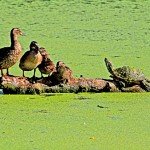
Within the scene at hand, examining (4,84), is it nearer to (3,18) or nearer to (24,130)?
(24,130)

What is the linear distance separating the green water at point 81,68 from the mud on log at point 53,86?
9 cm

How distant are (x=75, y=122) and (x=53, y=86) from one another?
1036 mm

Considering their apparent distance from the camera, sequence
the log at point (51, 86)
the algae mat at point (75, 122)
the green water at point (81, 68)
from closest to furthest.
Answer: the algae mat at point (75, 122) → the green water at point (81, 68) → the log at point (51, 86)

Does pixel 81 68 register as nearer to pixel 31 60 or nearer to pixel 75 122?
pixel 31 60

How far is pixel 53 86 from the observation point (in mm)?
6125

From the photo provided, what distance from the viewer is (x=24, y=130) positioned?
4902mm

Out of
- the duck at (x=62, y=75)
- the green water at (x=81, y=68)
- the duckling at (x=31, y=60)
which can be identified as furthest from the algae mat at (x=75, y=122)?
the duckling at (x=31, y=60)

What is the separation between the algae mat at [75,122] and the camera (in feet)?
15.1

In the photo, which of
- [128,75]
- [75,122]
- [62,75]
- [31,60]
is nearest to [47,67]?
[31,60]

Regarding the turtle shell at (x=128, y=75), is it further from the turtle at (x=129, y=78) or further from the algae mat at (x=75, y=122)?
the algae mat at (x=75, y=122)

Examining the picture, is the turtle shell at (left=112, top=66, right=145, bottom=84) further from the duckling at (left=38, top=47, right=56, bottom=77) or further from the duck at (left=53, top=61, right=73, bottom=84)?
the duckling at (left=38, top=47, right=56, bottom=77)

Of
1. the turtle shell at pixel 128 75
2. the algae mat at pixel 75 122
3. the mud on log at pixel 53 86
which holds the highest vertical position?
the turtle shell at pixel 128 75

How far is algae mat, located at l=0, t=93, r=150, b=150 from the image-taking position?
15.1 feet

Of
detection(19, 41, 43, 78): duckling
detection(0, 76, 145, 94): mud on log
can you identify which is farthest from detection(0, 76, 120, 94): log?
detection(19, 41, 43, 78): duckling
